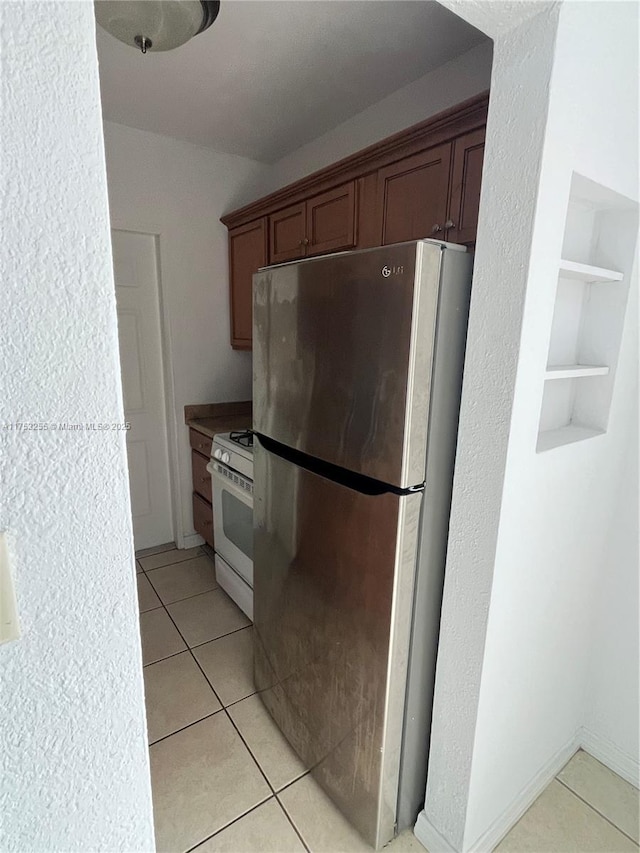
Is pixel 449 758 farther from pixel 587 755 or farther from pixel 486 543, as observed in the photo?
pixel 587 755

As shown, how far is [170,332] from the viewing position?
8.89 ft

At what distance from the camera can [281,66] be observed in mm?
1736

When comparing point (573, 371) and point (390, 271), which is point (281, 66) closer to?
point (390, 271)

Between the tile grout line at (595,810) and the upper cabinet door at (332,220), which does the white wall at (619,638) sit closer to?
the tile grout line at (595,810)

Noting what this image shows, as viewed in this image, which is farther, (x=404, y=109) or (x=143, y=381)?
(x=143, y=381)

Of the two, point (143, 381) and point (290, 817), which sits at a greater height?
point (143, 381)

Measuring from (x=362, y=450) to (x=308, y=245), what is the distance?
133 cm

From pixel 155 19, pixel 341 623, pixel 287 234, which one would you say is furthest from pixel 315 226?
pixel 341 623

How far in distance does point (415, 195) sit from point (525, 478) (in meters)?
1.05

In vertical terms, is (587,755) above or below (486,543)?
below

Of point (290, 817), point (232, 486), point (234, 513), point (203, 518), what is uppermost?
point (232, 486)

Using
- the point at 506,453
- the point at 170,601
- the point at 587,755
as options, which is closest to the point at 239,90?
the point at 506,453

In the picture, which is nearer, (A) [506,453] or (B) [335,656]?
(A) [506,453]

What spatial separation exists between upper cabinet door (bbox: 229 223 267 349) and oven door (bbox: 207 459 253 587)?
35.0 inches
